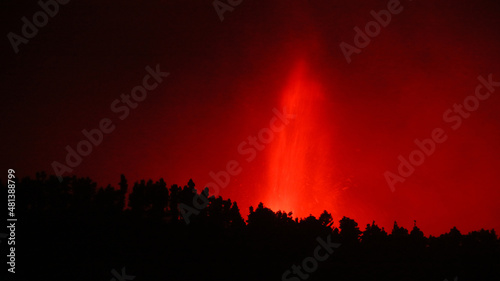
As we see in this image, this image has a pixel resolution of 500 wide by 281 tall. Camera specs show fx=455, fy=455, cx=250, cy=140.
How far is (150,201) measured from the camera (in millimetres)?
33875

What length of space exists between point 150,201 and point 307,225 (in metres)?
11.7

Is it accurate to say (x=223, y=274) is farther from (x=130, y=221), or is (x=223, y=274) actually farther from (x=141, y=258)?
(x=130, y=221)

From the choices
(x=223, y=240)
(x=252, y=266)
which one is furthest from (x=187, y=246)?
(x=252, y=266)

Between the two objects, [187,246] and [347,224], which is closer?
[187,246]

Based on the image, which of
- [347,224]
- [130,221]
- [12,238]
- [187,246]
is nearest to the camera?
[12,238]

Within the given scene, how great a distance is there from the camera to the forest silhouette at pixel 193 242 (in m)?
27.0

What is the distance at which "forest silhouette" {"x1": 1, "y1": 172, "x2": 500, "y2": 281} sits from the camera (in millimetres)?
27000

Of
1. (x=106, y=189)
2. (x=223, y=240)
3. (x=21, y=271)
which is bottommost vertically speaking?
(x=223, y=240)

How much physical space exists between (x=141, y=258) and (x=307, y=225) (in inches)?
475

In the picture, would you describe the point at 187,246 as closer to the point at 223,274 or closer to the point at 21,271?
the point at 223,274

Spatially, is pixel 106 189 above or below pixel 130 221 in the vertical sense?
above

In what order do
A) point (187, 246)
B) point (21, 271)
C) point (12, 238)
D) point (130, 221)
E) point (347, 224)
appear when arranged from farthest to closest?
1. point (347, 224)
2. point (130, 221)
3. point (187, 246)
4. point (12, 238)
5. point (21, 271)

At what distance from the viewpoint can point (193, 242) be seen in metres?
29.5

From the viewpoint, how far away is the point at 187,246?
29.0 meters
